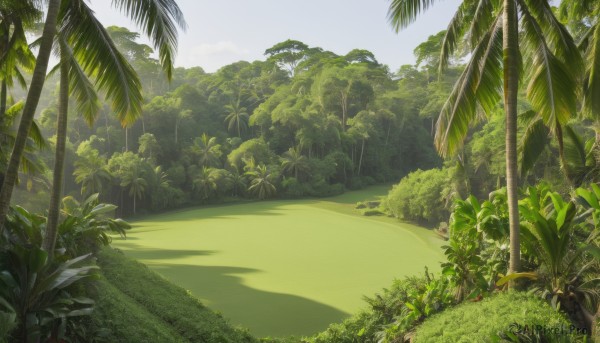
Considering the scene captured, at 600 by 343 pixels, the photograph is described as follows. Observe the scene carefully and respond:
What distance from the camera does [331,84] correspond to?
Result: 31.9 m

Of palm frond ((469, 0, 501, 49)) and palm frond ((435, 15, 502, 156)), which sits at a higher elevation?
palm frond ((469, 0, 501, 49))

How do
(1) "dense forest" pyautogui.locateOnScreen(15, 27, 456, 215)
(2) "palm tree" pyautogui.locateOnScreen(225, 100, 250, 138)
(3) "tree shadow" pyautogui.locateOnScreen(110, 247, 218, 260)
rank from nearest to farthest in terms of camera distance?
(3) "tree shadow" pyautogui.locateOnScreen(110, 247, 218, 260) → (1) "dense forest" pyautogui.locateOnScreen(15, 27, 456, 215) → (2) "palm tree" pyautogui.locateOnScreen(225, 100, 250, 138)

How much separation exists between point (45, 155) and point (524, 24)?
797 inches

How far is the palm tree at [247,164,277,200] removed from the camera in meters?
26.4

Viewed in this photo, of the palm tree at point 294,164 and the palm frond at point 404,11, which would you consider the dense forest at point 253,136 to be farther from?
the palm frond at point 404,11

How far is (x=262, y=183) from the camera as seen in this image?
2655 centimetres

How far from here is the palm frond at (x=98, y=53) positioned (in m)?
4.43

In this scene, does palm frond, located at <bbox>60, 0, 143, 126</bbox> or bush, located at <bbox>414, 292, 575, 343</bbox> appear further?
palm frond, located at <bbox>60, 0, 143, 126</bbox>

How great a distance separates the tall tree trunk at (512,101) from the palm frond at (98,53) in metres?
4.06

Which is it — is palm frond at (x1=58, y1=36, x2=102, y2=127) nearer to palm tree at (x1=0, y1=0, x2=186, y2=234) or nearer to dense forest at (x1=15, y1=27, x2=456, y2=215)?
palm tree at (x1=0, y1=0, x2=186, y2=234)

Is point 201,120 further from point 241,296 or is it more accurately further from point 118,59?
point 118,59

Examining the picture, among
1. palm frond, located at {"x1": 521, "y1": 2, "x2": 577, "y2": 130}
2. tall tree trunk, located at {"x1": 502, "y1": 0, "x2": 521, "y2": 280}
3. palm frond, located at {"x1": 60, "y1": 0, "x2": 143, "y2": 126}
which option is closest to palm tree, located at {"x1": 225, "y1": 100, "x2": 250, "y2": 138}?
palm frond, located at {"x1": 60, "y1": 0, "x2": 143, "y2": 126}

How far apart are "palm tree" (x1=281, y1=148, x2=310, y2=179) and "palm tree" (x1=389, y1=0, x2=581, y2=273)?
2269 centimetres

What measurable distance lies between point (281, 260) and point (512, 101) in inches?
310
